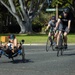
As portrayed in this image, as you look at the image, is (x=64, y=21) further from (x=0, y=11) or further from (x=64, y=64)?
(x=0, y=11)

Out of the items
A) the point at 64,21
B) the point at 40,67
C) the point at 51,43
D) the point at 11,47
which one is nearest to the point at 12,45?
the point at 11,47

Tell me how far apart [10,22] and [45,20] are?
718 centimetres

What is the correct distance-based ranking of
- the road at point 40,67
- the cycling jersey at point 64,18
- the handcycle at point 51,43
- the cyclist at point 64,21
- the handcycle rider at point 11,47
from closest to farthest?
the road at point 40,67
the handcycle rider at point 11,47
the cyclist at point 64,21
the cycling jersey at point 64,18
the handcycle at point 51,43

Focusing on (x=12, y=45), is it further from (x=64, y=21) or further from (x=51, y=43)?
(x=51, y=43)

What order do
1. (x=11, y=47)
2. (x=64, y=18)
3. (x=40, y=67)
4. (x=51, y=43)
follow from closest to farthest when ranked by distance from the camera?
(x=40, y=67), (x=11, y=47), (x=64, y=18), (x=51, y=43)

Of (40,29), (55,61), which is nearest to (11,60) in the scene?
(55,61)

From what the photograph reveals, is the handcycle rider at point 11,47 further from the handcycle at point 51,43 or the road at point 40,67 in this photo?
the handcycle at point 51,43

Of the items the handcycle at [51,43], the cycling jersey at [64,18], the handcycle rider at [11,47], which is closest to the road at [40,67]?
the handcycle rider at [11,47]

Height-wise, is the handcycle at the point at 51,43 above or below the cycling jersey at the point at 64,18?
below

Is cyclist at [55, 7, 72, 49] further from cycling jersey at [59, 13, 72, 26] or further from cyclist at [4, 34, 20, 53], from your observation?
cyclist at [4, 34, 20, 53]

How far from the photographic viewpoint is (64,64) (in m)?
12.8

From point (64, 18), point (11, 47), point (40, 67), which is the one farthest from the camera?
point (64, 18)

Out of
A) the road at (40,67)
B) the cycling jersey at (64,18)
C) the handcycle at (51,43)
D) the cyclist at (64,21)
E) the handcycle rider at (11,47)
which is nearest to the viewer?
the road at (40,67)

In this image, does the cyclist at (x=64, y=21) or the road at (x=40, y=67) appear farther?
the cyclist at (x=64, y=21)
